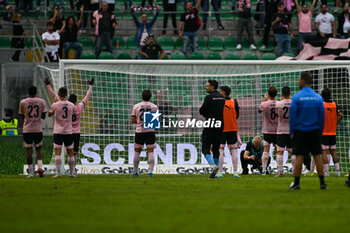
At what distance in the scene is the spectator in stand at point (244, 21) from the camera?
91.1ft

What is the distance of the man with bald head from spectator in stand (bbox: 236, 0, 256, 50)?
9.16 m

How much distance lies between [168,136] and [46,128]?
5.31 meters

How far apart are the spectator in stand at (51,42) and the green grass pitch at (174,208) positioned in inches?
505

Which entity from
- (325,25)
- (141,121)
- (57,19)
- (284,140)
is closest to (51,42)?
(57,19)

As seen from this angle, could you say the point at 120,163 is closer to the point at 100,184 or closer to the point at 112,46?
the point at 100,184

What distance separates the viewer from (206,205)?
995cm

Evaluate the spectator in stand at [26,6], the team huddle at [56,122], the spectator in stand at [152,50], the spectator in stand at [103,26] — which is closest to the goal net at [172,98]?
the team huddle at [56,122]

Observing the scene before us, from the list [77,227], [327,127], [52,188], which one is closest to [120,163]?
[327,127]

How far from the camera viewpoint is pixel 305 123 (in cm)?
1194

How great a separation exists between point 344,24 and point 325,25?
0.73m

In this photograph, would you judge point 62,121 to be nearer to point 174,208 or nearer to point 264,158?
point 264,158

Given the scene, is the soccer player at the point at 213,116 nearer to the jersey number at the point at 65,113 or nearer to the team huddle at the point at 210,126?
the team huddle at the point at 210,126

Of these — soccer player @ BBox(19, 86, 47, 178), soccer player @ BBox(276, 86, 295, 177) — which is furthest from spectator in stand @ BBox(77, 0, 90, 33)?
soccer player @ BBox(276, 86, 295, 177)

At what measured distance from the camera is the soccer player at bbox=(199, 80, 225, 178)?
52.4ft
